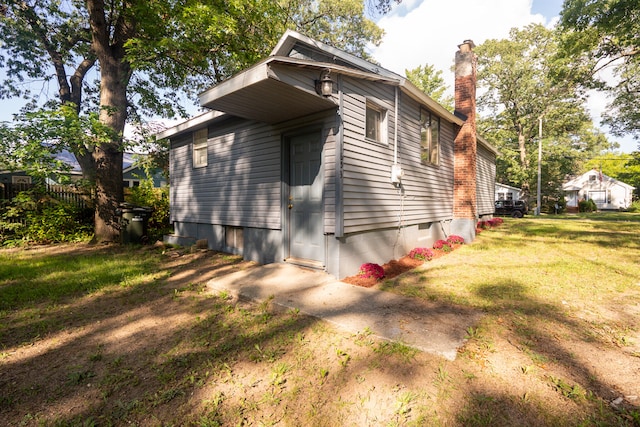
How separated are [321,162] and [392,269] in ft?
8.86

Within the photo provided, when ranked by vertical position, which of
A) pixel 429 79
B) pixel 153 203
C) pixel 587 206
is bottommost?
pixel 587 206

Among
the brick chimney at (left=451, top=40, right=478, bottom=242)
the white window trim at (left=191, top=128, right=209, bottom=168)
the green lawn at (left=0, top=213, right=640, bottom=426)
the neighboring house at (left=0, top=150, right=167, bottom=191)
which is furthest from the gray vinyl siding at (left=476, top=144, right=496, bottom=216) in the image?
the neighboring house at (left=0, top=150, right=167, bottom=191)

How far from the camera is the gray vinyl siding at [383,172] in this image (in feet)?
17.1

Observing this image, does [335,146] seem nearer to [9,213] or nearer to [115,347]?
[115,347]

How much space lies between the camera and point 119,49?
30.6 feet

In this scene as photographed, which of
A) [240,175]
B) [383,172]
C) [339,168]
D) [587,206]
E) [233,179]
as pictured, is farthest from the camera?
[587,206]

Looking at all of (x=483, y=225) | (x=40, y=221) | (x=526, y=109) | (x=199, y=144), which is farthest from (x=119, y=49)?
(x=526, y=109)

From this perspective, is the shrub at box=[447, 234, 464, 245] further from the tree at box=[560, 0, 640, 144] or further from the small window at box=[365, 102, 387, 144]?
the tree at box=[560, 0, 640, 144]

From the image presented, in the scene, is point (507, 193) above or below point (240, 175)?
above

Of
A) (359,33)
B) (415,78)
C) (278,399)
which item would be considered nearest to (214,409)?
(278,399)

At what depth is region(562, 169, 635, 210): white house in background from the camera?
3362cm

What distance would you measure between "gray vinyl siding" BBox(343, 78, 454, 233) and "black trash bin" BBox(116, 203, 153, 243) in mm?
7519

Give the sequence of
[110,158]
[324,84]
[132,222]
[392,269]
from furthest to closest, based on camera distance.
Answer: [110,158]
[132,222]
[392,269]
[324,84]

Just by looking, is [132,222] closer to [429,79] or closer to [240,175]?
[240,175]
